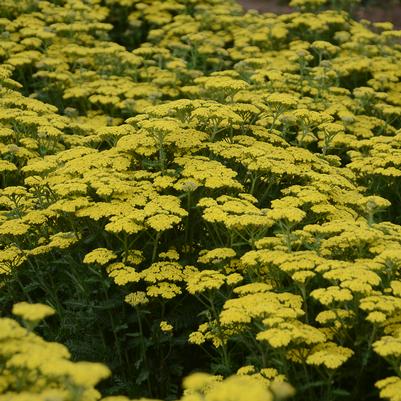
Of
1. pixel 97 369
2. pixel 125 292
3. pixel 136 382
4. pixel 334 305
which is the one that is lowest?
pixel 136 382

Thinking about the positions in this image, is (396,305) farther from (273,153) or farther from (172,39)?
(172,39)

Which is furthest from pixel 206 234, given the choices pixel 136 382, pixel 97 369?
pixel 97 369

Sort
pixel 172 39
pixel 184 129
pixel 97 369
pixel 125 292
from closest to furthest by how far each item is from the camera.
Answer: pixel 97 369
pixel 125 292
pixel 184 129
pixel 172 39

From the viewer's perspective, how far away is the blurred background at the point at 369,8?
15.9 meters

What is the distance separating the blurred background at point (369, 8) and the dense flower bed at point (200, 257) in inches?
307

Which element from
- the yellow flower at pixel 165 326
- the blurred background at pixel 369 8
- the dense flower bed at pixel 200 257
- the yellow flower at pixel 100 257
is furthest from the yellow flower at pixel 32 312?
the blurred background at pixel 369 8

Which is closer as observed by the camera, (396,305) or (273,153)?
(396,305)

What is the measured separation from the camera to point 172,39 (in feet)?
38.8

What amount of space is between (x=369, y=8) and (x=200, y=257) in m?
12.8

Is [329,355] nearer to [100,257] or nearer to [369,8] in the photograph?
[100,257]

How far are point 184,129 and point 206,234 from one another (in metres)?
1.19

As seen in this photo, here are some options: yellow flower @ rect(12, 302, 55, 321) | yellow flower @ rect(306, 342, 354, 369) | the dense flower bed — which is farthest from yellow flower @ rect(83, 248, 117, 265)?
yellow flower @ rect(306, 342, 354, 369)

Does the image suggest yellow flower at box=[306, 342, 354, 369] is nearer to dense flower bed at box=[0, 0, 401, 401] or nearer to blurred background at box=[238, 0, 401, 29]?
dense flower bed at box=[0, 0, 401, 401]

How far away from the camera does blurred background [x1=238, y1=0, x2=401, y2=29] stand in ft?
52.2
